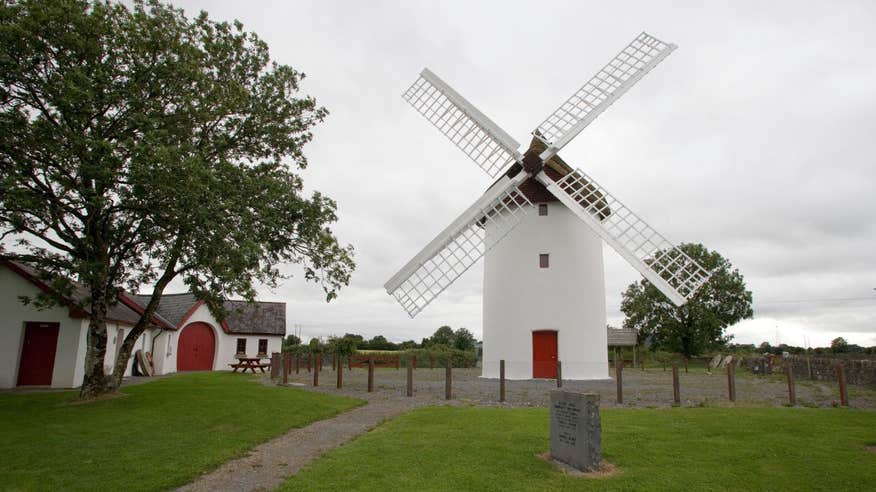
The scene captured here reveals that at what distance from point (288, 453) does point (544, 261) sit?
14.3 metres

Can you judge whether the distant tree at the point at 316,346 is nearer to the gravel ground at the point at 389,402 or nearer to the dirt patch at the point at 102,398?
the gravel ground at the point at 389,402

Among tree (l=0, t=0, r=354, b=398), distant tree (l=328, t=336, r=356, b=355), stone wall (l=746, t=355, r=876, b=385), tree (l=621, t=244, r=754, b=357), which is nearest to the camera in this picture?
tree (l=0, t=0, r=354, b=398)

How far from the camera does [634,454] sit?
8.00 meters

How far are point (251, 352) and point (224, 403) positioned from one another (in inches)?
815

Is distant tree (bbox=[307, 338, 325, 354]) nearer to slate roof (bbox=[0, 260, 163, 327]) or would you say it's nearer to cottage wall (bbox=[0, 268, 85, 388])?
slate roof (bbox=[0, 260, 163, 327])

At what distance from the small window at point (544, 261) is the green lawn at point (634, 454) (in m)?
9.98

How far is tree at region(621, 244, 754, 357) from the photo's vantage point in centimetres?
4684

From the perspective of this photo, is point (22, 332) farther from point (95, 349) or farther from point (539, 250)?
point (539, 250)

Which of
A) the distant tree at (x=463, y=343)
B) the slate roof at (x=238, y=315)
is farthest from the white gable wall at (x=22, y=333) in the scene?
the distant tree at (x=463, y=343)

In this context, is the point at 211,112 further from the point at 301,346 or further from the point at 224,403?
the point at 301,346

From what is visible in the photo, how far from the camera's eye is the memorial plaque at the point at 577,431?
24.2 feet

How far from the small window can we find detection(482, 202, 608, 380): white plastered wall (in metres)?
0.11

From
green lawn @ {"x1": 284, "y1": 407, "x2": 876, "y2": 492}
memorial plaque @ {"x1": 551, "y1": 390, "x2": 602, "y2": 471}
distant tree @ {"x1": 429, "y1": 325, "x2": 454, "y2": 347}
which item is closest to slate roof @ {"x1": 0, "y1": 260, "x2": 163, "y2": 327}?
green lawn @ {"x1": 284, "y1": 407, "x2": 876, "y2": 492}

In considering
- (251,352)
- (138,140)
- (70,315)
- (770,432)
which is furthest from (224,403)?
(251,352)
